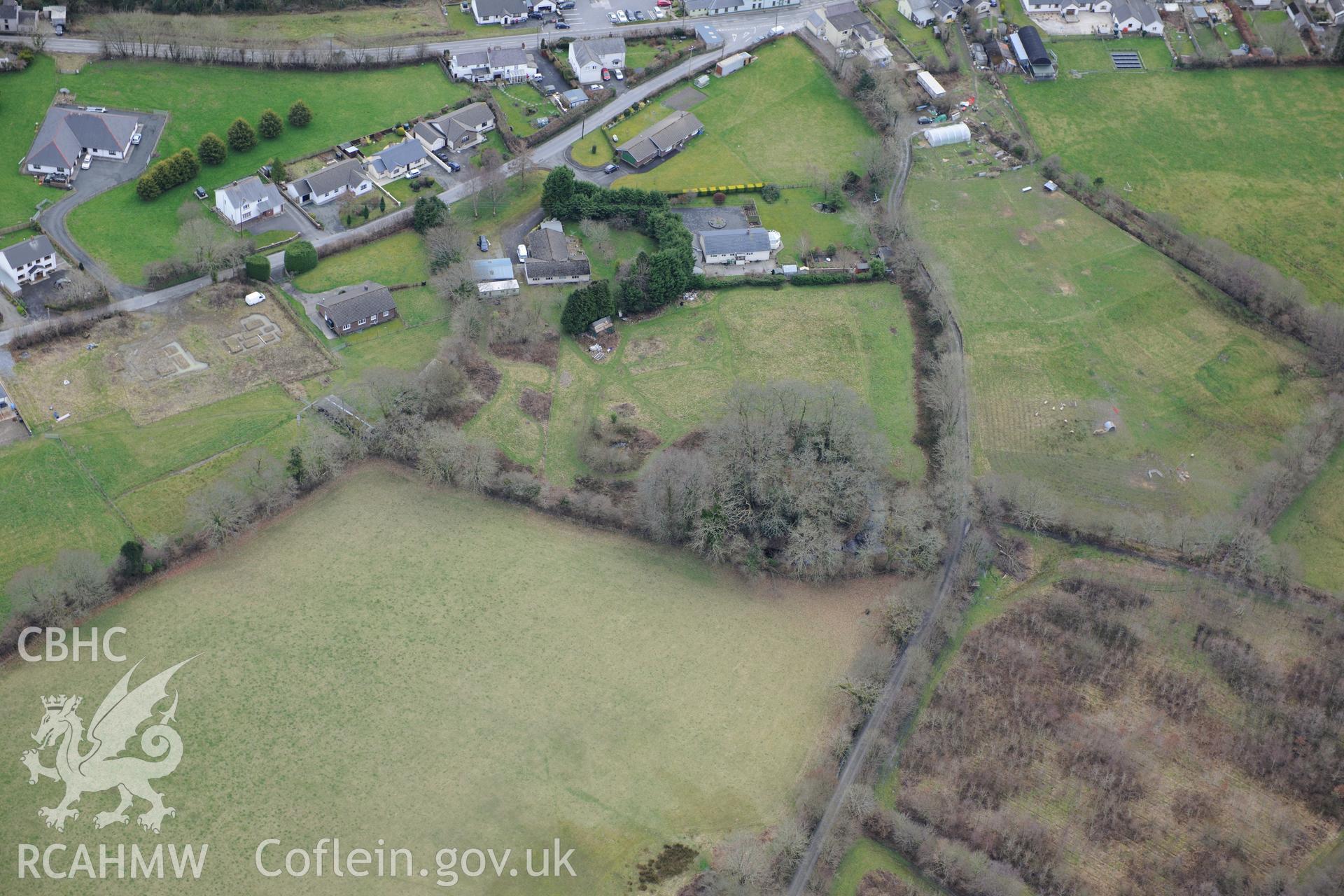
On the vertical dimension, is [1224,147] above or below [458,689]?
above

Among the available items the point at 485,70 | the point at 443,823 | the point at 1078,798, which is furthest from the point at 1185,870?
the point at 485,70

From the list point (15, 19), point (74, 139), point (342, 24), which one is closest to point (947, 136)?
point (342, 24)

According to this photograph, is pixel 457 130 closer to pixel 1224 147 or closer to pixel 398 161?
pixel 398 161

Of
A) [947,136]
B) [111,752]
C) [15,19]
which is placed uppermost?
[15,19]

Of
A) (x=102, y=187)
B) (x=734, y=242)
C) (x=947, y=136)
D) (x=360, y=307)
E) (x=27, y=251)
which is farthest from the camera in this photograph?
(x=947, y=136)

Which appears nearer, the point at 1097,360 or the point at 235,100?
the point at 1097,360

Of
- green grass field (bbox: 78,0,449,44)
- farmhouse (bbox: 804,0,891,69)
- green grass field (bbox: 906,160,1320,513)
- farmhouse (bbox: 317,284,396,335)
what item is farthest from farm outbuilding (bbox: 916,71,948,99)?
farmhouse (bbox: 317,284,396,335)

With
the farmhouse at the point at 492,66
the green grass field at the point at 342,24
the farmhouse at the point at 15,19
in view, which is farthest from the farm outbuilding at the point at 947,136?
the farmhouse at the point at 15,19
